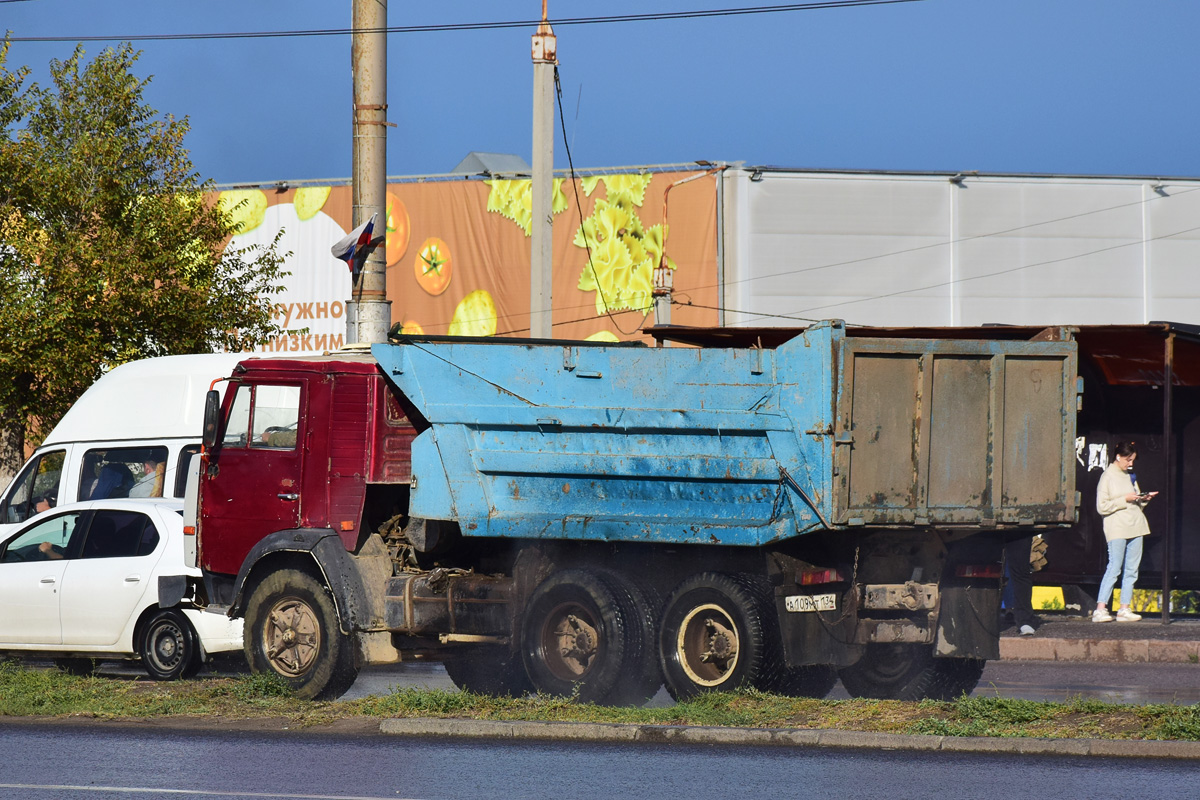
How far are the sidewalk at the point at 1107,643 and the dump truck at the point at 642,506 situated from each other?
11.3 feet

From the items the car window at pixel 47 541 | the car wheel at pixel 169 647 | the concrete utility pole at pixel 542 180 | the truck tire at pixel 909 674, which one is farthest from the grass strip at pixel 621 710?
the concrete utility pole at pixel 542 180

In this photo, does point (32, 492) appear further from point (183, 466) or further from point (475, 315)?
point (475, 315)

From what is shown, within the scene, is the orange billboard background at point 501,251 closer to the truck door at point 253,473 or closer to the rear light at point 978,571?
the truck door at point 253,473

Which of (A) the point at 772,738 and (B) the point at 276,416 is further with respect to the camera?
(B) the point at 276,416

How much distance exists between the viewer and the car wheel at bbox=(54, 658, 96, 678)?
13.5 m

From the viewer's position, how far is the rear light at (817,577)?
9.93 metres

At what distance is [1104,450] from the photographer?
1766cm

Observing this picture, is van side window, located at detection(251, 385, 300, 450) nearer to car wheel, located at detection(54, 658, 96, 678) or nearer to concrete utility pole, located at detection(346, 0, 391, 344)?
concrete utility pole, located at detection(346, 0, 391, 344)

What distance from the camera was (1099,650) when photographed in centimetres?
1384

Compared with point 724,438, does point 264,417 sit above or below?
above

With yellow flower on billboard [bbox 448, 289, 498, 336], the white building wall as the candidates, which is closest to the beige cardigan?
the white building wall

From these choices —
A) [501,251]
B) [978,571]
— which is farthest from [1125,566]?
[501,251]

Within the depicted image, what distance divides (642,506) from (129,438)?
7.75 metres

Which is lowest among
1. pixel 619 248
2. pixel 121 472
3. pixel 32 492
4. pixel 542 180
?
pixel 32 492
